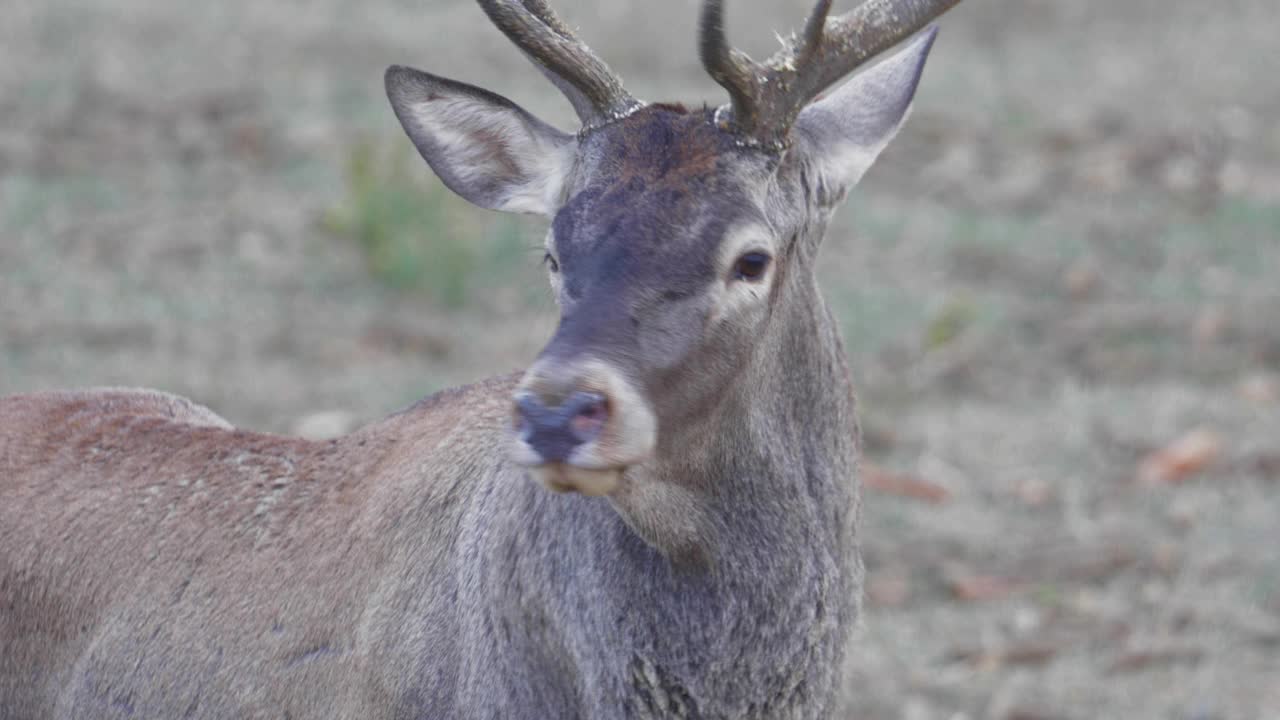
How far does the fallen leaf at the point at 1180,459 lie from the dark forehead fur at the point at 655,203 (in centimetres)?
464

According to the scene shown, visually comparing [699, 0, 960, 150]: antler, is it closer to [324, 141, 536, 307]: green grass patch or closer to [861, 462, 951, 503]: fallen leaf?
[861, 462, 951, 503]: fallen leaf

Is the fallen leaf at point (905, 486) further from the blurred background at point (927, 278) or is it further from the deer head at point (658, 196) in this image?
the deer head at point (658, 196)

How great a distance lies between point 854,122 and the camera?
398 centimetres

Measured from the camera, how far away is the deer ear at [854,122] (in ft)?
12.8

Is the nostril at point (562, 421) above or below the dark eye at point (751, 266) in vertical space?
below

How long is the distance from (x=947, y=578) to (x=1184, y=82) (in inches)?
299

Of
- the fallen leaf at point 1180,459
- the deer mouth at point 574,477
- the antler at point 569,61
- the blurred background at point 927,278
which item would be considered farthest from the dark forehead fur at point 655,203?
the fallen leaf at point 1180,459

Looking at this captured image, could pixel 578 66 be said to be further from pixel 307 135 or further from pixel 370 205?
pixel 307 135

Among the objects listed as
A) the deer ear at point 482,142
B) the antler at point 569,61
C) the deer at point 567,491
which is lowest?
the deer at point 567,491

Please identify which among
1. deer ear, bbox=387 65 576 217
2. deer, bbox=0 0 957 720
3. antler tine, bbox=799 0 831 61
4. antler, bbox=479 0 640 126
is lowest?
deer, bbox=0 0 957 720

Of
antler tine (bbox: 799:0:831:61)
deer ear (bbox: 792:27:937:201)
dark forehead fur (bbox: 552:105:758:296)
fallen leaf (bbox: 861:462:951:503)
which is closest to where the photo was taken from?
dark forehead fur (bbox: 552:105:758:296)

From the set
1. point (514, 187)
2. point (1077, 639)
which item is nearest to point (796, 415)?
point (514, 187)

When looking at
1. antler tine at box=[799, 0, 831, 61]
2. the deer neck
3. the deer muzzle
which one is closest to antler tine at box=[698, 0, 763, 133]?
antler tine at box=[799, 0, 831, 61]

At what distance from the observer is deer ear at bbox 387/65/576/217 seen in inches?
156
